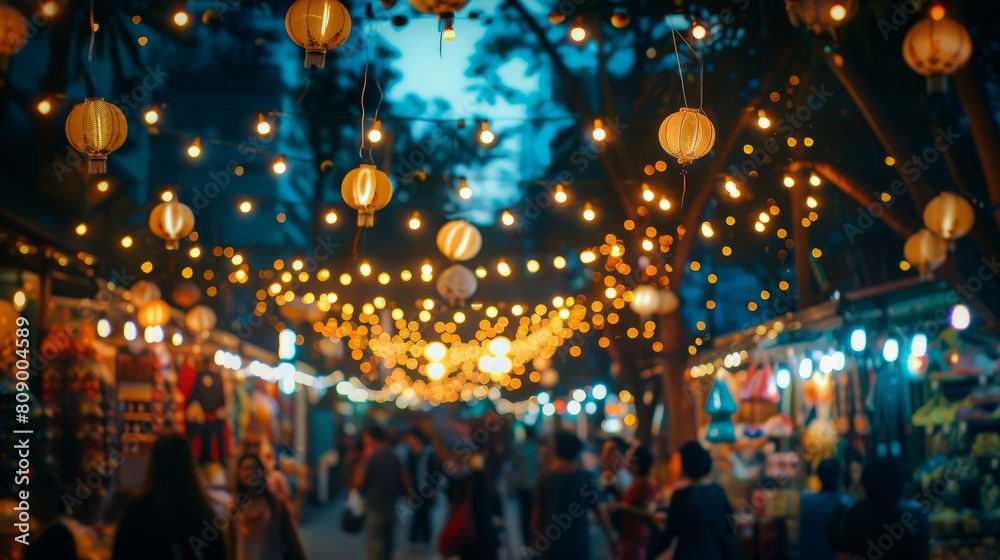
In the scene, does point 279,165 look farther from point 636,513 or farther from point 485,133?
point 636,513

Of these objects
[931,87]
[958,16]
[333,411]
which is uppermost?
[958,16]

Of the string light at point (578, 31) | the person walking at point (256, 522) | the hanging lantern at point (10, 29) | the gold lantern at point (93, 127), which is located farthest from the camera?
the string light at point (578, 31)

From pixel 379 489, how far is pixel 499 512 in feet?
5.44

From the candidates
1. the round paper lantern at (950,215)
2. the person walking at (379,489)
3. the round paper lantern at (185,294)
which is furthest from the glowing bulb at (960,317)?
the round paper lantern at (185,294)

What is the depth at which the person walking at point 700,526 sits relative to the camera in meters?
7.36

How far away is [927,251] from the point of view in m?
9.23

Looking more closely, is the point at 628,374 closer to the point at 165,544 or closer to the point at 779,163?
the point at 779,163

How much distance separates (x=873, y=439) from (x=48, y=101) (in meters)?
8.84

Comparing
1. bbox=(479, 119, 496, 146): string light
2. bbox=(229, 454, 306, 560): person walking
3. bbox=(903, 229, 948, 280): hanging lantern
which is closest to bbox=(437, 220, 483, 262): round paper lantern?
bbox=(479, 119, 496, 146): string light

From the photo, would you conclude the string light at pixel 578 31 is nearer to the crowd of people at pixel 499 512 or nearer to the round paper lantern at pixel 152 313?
the crowd of people at pixel 499 512

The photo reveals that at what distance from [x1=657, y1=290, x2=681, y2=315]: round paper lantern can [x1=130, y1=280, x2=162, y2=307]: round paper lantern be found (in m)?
6.06

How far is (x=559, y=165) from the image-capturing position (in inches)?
570

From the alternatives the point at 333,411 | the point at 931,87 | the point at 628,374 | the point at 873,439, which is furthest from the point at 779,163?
the point at 333,411

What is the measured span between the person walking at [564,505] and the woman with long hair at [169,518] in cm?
408
